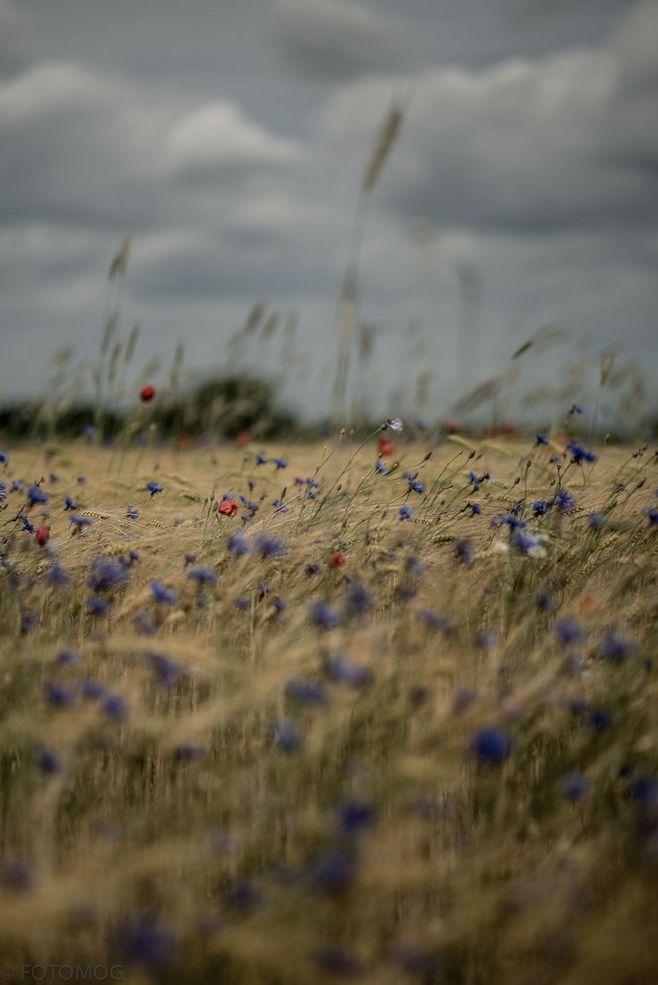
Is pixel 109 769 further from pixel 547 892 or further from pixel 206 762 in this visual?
pixel 547 892

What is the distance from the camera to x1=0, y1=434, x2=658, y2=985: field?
1.27 meters

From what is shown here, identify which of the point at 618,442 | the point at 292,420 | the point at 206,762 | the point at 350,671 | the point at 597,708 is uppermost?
the point at 350,671

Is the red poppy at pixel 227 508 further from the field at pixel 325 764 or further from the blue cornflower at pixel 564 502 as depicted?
the blue cornflower at pixel 564 502

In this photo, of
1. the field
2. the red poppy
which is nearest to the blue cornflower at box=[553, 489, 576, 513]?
the field

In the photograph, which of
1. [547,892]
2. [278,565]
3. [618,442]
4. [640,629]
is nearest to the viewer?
[547,892]

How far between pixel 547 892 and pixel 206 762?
87 centimetres

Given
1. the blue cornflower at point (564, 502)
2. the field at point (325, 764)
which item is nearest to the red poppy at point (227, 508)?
the field at point (325, 764)

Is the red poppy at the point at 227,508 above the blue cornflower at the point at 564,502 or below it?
below

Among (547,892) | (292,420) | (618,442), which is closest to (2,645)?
(547,892)

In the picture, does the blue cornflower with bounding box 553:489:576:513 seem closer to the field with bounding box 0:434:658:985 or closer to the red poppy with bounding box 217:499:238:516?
the field with bounding box 0:434:658:985

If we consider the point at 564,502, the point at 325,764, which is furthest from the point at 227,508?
the point at 325,764

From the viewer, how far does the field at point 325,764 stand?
1.27m

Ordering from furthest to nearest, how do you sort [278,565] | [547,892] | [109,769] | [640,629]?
Answer: 1. [278,565]
2. [640,629]
3. [109,769]
4. [547,892]

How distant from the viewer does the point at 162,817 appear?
5.56 ft
